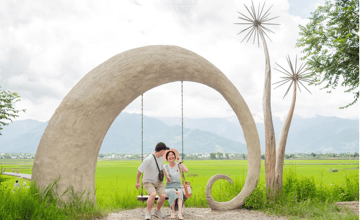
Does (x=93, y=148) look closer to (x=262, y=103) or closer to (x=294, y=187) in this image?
(x=262, y=103)

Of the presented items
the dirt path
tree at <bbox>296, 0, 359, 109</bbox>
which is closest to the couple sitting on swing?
the dirt path

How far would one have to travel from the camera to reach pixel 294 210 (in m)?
6.34

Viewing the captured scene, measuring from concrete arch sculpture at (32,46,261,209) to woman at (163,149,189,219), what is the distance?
4.42 feet

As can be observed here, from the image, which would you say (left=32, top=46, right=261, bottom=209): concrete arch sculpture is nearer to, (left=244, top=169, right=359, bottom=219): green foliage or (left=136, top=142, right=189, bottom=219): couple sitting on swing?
(left=136, top=142, right=189, bottom=219): couple sitting on swing

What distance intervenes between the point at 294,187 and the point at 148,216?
14.7ft

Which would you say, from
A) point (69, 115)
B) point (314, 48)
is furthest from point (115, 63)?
point (314, 48)

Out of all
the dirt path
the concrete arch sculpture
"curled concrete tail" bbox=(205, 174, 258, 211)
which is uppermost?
the concrete arch sculpture

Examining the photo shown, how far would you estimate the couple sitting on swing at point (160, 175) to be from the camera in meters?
5.05

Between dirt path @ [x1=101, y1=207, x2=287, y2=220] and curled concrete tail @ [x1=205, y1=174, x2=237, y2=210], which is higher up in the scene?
curled concrete tail @ [x1=205, y1=174, x2=237, y2=210]

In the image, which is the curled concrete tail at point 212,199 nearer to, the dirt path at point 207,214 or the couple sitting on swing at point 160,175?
the dirt path at point 207,214

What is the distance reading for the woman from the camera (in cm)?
520

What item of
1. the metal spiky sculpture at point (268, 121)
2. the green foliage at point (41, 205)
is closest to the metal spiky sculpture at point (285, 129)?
the metal spiky sculpture at point (268, 121)

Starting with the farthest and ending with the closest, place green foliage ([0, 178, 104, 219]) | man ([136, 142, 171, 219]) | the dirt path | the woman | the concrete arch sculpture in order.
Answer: the dirt path
the woman
man ([136, 142, 171, 219])
the concrete arch sculpture
green foliage ([0, 178, 104, 219])

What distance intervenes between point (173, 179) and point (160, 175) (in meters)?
0.30
